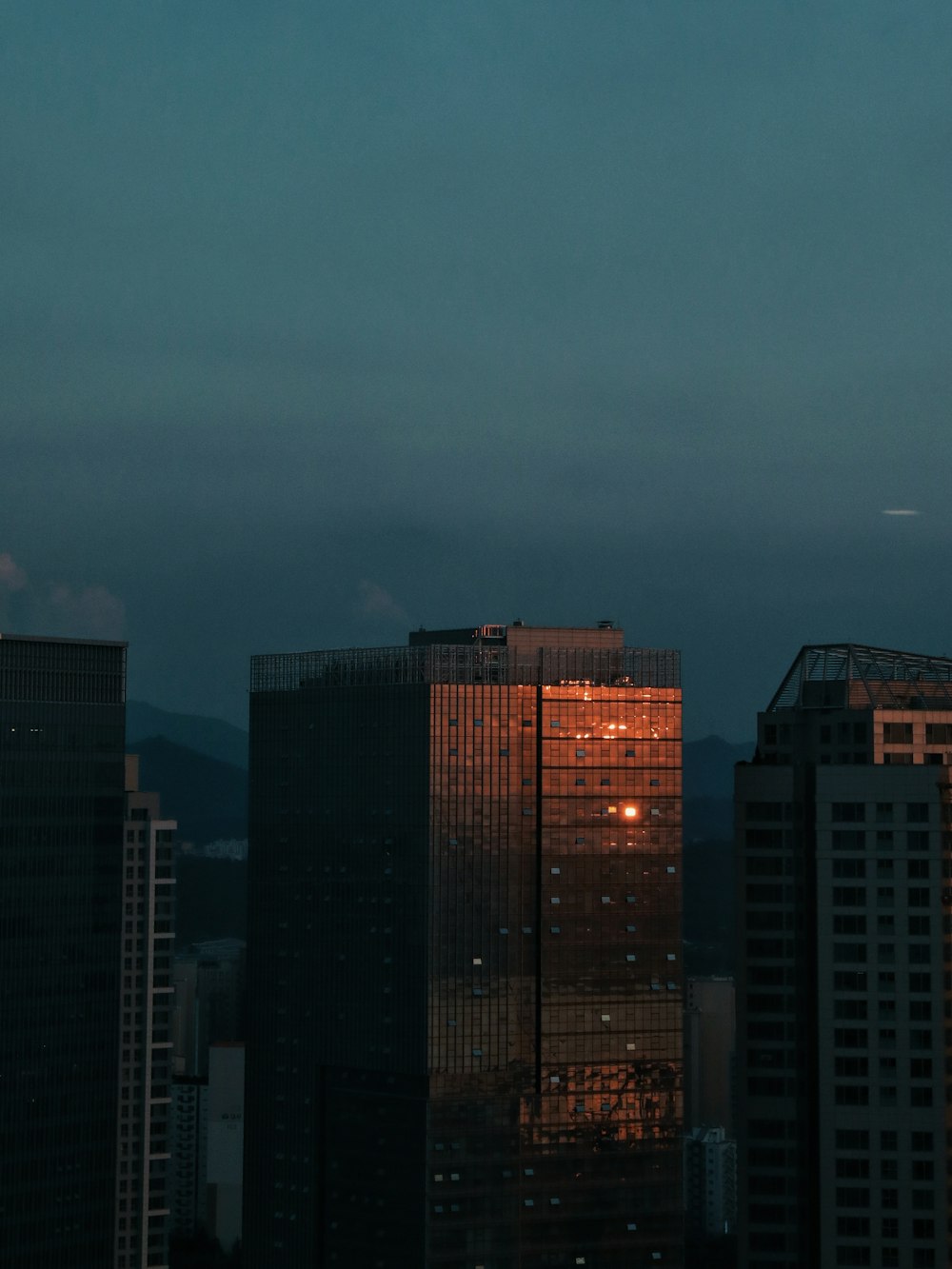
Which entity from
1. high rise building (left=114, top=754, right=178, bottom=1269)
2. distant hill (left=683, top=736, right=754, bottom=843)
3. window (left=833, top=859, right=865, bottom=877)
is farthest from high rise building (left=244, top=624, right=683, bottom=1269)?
high rise building (left=114, top=754, right=178, bottom=1269)

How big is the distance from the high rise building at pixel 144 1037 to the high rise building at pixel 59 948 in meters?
3.49

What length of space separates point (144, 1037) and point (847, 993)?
3943 inches

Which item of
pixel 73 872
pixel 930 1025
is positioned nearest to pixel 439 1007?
pixel 930 1025

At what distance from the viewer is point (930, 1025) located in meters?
108

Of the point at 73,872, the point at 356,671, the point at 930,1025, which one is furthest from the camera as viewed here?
the point at 73,872

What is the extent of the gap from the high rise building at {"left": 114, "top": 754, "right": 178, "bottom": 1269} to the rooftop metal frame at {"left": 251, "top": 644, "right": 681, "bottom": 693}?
175 feet

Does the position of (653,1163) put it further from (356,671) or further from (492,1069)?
(356,671)

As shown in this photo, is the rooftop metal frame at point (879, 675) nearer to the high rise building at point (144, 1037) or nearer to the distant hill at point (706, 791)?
the distant hill at point (706, 791)

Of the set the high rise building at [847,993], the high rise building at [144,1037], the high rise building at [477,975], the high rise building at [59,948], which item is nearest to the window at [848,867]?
the high rise building at [847,993]

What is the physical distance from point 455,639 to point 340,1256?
45923 mm

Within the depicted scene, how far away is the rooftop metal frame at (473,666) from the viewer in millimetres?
135625

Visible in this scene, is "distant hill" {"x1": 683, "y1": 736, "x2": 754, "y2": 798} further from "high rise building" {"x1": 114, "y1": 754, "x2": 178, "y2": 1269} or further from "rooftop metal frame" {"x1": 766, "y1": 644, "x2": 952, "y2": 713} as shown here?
"high rise building" {"x1": 114, "y1": 754, "x2": 178, "y2": 1269}

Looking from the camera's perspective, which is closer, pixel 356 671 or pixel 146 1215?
pixel 356 671

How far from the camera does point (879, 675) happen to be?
118812mm
